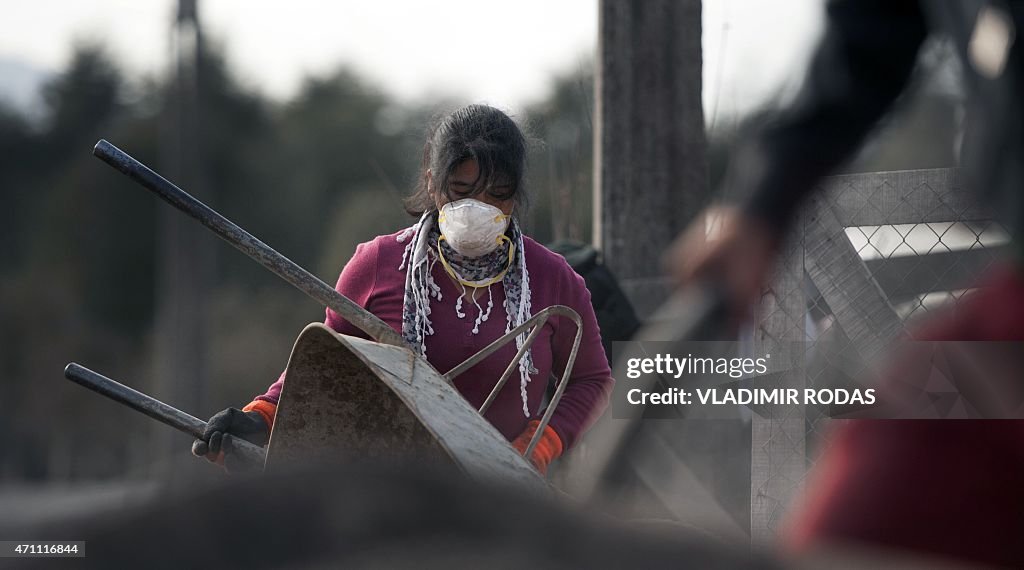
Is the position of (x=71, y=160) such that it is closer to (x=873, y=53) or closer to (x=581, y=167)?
(x=581, y=167)

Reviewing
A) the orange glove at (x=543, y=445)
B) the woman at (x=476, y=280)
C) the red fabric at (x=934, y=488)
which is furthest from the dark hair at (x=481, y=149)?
the red fabric at (x=934, y=488)

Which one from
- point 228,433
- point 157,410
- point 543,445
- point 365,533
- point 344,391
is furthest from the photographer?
point 543,445

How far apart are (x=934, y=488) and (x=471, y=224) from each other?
5.88 ft

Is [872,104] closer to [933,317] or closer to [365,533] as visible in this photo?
[933,317]

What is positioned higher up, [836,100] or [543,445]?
[543,445]

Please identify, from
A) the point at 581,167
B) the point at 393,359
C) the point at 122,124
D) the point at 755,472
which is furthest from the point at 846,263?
the point at 122,124

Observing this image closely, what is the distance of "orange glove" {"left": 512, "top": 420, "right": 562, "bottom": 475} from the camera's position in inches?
109

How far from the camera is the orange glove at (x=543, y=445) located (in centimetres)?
278

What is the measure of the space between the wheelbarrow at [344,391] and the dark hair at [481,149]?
22.3 inches

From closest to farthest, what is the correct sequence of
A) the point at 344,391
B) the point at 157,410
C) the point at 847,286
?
the point at 344,391 → the point at 157,410 → the point at 847,286

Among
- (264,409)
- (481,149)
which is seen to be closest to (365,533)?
(264,409)

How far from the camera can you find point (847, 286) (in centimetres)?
308

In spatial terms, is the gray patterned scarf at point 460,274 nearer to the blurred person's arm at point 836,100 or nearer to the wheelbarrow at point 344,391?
the wheelbarrow at point 344,391

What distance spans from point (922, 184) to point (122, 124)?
17.0 metres
